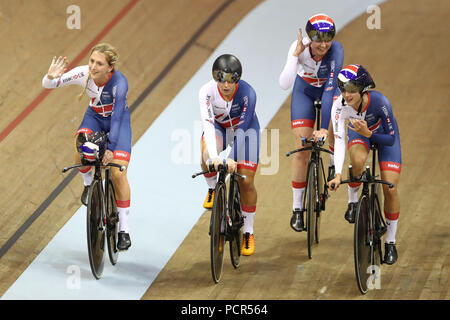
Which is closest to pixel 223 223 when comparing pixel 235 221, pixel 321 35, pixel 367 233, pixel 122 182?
pixel 235 221

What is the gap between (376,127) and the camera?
6.29 m

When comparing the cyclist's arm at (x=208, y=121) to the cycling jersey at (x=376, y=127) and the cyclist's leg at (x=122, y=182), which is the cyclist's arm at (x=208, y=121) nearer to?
the cyclist's leg at (x=122, y=182)

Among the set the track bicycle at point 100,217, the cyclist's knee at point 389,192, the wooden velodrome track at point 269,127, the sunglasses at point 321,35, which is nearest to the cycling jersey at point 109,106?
the track bicycle at point 100,217

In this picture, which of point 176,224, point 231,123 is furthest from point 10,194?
point 231,123

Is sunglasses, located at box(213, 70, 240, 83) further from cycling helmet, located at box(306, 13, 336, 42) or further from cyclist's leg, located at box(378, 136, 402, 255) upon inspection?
cyclist's leg, located at box(378, 136, 402, 255)

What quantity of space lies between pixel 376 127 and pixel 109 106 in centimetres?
193

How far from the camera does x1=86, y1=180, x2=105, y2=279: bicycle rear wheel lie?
6172mm

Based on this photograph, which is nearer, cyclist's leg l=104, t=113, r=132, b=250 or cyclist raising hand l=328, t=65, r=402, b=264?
cyclist raising hand l=328, t=65, r=402, b=264

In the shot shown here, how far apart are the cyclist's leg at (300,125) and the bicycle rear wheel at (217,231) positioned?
2.71 feet

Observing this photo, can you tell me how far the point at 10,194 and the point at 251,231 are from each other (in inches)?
83.2

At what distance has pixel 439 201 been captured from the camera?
7.44m

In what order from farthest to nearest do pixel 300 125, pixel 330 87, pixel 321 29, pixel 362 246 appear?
pixel 300 125, pixel 330 87, pixel 321 29, pixel 362 246

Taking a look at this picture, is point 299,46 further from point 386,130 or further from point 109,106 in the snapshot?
point 109,106

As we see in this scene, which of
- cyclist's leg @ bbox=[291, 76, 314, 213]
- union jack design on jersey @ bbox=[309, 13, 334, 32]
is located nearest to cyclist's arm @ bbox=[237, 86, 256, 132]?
cyclist's leg @ bbox=[291, 76, 314, 213]
